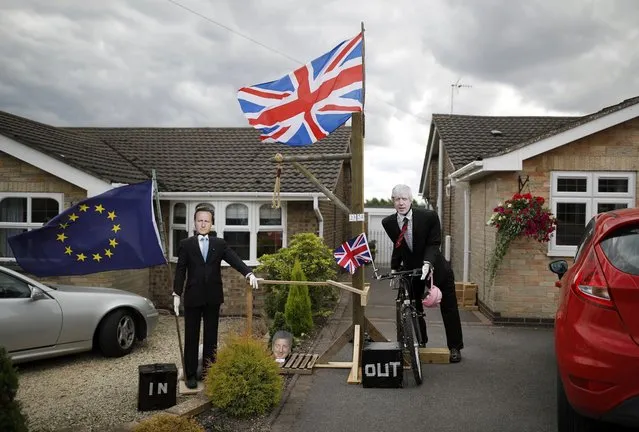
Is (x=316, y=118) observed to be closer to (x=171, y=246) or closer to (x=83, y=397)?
(x=83, y=397)

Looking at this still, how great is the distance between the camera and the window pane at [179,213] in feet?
40.1

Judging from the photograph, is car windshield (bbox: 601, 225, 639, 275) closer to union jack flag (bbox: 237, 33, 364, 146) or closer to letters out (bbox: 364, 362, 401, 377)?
letters out (bbox: 364, 362, 401, 377)

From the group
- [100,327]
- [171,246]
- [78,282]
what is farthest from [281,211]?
[100,327]

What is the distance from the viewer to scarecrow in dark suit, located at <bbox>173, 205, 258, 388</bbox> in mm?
5754

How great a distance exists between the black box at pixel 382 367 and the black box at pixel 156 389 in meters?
1.91

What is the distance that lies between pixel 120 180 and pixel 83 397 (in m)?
5.47

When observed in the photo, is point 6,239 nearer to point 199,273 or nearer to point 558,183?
point 199,273

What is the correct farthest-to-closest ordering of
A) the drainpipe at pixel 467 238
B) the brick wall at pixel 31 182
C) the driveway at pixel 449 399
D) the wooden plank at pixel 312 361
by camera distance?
the drainpipe at pixel 467 238, the brick wall at pixel 31 182, the wooden plank at pixel 312 361, the driveway at pixel 449 399

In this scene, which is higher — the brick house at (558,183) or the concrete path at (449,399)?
the brick house at (558,183)

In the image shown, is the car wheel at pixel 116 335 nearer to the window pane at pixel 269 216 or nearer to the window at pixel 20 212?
the window at pixel 20 212

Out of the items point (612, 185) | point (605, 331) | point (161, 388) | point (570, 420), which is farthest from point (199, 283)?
point (612, 185)

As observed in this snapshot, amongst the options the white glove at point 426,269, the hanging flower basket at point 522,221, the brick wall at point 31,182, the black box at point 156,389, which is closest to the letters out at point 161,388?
the black box at point 156,389

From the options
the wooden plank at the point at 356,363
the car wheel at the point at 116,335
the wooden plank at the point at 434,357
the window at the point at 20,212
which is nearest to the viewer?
the wooden plank at the point at 356,363

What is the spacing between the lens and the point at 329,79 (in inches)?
255
